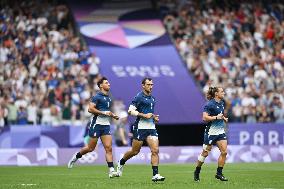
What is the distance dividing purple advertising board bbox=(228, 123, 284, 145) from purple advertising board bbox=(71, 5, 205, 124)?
A: 1.97 m

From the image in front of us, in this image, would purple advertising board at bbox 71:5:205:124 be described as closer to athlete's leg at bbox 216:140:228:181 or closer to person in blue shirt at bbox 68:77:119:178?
person in blue shirt at bbox 68:77:119:178

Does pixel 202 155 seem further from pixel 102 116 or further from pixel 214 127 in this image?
pixel 102 116

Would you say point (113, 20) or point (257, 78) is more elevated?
point (113, 20)

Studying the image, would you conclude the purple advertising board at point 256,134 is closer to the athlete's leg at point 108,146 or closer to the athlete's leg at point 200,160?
the athlete's leg at point 108,146

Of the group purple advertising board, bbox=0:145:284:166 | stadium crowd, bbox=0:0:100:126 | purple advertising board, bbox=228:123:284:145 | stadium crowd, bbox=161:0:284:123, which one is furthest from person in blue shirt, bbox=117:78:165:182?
stadium crowd, bbox=161:0:284:123

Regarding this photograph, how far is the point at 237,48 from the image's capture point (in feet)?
137

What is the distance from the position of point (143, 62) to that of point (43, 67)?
5.20m

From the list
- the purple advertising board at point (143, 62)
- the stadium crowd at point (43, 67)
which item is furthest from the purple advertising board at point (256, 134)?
the stadium crowd at point (43, 67)

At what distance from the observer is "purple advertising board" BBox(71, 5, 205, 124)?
3847cm

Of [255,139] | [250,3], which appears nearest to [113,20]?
[250,3]

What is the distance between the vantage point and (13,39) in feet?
130

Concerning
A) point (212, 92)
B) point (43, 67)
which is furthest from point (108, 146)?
point (43, 67)

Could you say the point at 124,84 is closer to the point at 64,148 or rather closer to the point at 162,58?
the point at 162,58

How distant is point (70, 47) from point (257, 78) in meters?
8.46
